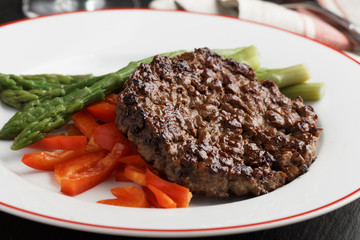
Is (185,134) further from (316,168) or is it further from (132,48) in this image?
(132,48)

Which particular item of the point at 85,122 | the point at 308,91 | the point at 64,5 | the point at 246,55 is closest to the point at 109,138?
the point at 85,122

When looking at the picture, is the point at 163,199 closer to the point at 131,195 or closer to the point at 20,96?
the point at 131,195

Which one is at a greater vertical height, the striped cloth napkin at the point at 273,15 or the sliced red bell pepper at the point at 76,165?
the striped cloth napkin at the point at 273,15

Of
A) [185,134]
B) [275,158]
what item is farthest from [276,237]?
[185,134]

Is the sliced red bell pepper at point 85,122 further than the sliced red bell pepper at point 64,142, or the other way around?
the sliced red bell pepper at point 85,122

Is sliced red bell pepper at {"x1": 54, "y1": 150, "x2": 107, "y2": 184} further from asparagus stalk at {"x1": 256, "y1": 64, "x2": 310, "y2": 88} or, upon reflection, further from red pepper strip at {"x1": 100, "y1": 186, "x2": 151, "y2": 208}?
asparagus stalk at {"x1": 256, "y1": 64, "x2": 310, "y2": 88}

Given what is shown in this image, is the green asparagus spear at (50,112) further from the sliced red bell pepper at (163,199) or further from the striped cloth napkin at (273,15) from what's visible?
the striped cloth napkin at (273,15)

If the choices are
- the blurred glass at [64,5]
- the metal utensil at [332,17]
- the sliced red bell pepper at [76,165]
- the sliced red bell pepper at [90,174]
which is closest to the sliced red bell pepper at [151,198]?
the sliced red bell pepper at [90,174]
